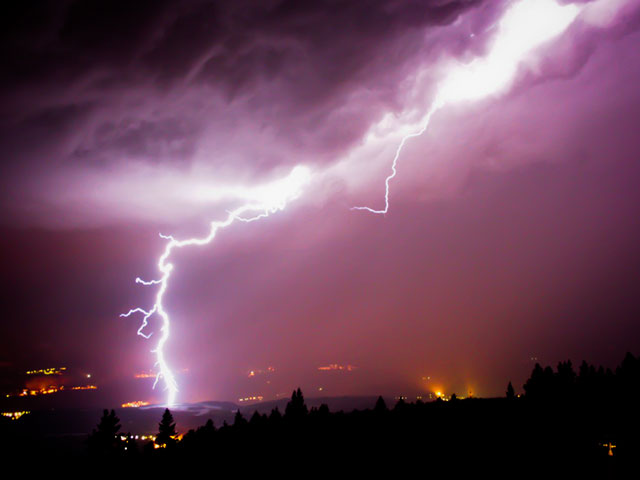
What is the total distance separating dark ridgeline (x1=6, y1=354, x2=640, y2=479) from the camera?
2259cm

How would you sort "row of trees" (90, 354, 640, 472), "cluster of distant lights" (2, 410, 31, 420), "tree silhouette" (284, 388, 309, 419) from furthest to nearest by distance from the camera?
"cluster of distant lights" (2, 410, 31, 420) < "tree silhouette" (284, 388, 309, 419) < "row of trees" (90, 354, 640, 472)

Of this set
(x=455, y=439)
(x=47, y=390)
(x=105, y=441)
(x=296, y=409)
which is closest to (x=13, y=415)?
(x=47, y=390)

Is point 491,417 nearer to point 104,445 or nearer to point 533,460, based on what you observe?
point 533,460

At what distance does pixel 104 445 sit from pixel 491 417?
1122 inches

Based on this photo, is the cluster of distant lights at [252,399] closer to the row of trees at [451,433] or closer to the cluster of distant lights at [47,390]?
the cluster of distant lights at [47,390]

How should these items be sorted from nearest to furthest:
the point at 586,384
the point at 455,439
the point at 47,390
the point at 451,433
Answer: the point at 455,439 → the point at 451,433 → the point at 586,384 → the point at 47,390

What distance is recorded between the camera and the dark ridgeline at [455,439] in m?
22.6

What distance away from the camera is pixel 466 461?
22.5m

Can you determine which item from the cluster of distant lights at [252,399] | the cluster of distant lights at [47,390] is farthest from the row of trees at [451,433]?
the cluster of distant lights at [47,390]

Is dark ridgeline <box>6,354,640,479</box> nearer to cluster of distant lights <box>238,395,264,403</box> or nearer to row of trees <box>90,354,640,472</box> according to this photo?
row of trees <box>90,354,640,472</box>

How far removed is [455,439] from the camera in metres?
25.0

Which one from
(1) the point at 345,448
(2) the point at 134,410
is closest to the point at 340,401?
(2) the point at 134,410

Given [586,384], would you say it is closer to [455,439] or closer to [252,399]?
[455,439]

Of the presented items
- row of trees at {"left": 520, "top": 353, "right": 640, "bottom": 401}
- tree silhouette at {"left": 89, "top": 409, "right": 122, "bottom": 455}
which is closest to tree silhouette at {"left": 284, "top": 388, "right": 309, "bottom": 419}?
tree silhouette at {"left": 89, "top": 409, "right": 122, "bottom": 455}
